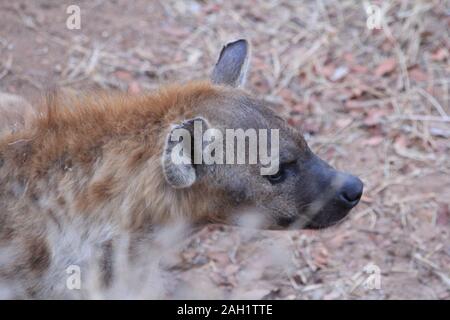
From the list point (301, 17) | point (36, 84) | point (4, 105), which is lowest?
point (4, 105)

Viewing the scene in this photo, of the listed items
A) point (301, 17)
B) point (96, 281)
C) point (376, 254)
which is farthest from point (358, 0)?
point (96, 281)

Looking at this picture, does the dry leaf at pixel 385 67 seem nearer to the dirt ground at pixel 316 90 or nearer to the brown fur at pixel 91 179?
the dirt ground at pixel 316 90

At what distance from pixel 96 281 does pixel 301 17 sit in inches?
144

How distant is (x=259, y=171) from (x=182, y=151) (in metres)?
0.43

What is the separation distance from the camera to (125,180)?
3.61 metres

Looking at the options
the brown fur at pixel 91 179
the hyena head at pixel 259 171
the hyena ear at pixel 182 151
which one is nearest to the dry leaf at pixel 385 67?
the hyena head at pixel 259 171

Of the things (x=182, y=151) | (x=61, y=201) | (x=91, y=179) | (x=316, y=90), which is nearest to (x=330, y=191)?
(x=182, y=151)

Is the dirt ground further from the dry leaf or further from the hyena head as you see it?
the hyena head

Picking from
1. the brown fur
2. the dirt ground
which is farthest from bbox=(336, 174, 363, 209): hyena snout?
the dirt ground

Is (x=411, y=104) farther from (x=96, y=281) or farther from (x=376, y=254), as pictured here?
(x=96, y=281)

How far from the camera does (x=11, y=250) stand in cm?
358

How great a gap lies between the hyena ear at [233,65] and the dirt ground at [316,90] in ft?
1.83

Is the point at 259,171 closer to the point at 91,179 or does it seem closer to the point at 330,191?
the point at 330,191

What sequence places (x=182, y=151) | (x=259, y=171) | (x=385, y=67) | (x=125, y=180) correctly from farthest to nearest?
(x=385, y=67)
(x=259, y=171)
(x=125, y=180)
(x=182, y=151)
